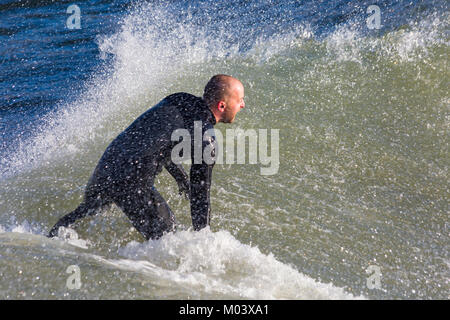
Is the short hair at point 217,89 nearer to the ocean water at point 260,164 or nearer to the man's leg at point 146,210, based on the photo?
the man's leg at point 146,210

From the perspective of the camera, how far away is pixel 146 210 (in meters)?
3.70

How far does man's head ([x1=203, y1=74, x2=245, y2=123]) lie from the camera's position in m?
3.61

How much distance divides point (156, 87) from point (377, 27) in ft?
12.2

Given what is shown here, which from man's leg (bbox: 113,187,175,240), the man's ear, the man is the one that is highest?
the man's ear

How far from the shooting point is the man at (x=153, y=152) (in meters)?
3.58

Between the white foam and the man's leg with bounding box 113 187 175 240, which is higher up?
the man's leg with bounding box 113 187 175 240

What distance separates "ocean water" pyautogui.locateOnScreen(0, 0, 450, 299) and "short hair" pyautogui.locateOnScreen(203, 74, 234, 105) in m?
0.94

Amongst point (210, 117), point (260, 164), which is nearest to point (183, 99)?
point (210, 117)

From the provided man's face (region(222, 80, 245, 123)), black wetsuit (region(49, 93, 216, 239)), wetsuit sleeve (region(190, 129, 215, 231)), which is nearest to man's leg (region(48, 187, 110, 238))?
black wetsuit (region(49, 93, 216, 239))

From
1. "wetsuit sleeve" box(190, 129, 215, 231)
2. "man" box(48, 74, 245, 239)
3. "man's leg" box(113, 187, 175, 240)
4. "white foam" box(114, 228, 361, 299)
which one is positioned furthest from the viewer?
"man's leg" box(113, 187, 175, 240)

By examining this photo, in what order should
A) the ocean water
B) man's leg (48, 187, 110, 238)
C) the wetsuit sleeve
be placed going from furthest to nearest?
1. man's leg (48, 187, 110, 238)
2. the ocean water
3. the wetsuit sleeve

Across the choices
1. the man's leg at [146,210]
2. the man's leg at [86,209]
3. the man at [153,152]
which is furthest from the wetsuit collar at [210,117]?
the man's leg at [86,209]

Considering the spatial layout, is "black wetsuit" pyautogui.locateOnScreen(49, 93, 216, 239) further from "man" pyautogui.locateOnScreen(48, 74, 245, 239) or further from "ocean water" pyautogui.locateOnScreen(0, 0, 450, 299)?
"ocean water" pyautogui.locateOnScreen(0, 0, 450, 299)
